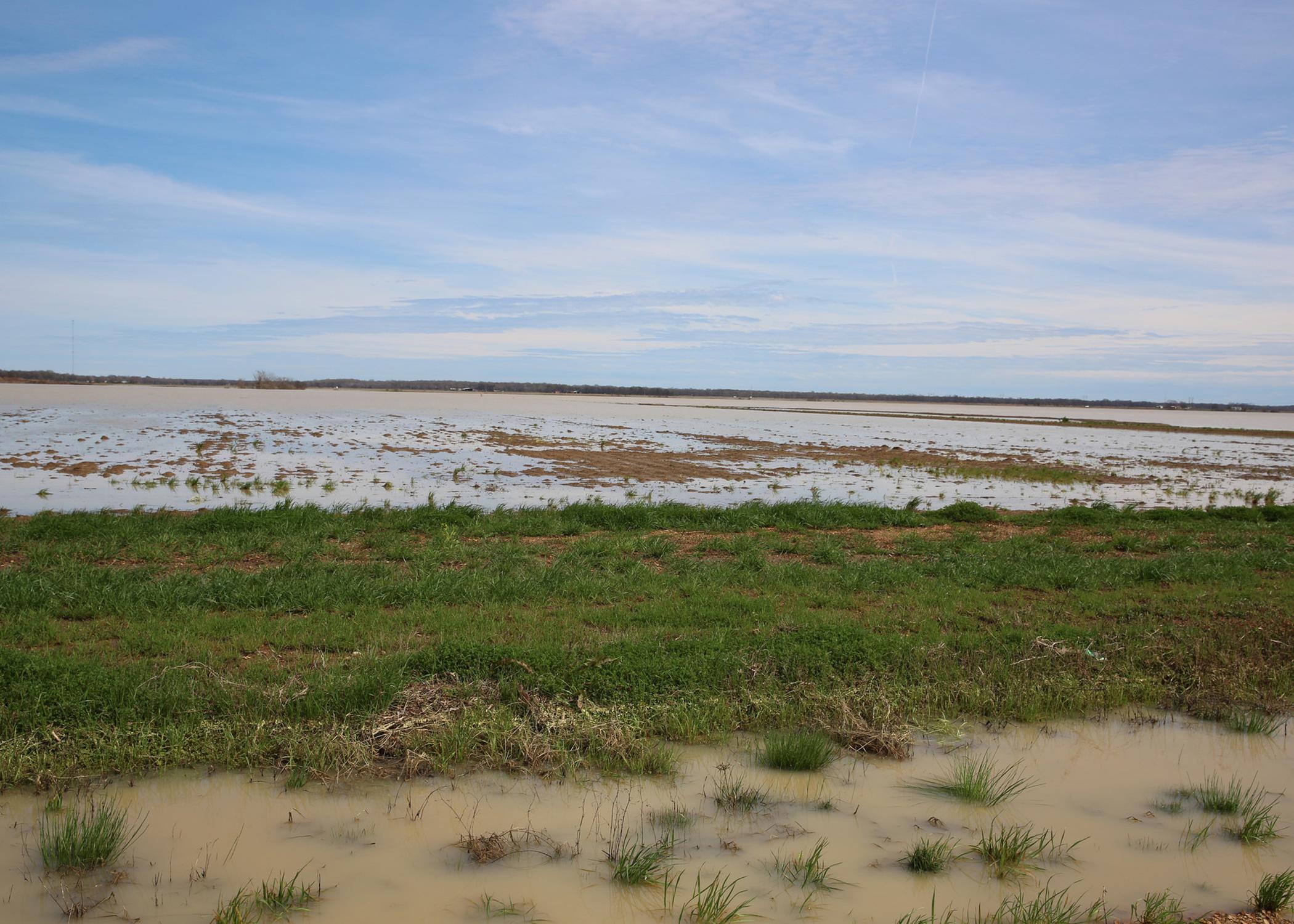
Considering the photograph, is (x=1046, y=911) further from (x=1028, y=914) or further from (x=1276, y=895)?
(x=1276, y=895)

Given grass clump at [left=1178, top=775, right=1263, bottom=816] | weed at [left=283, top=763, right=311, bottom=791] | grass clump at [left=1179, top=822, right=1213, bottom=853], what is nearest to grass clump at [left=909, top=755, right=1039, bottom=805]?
grass clump at [left=1179, top=822, right=1213, bottom=853]

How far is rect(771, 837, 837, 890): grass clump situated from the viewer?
4.57m

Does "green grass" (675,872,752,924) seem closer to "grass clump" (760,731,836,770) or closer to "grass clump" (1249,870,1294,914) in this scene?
"grass clump" (760,731,836,770)

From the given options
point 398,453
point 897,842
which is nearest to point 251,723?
point 897,842

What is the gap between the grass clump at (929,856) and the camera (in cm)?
473

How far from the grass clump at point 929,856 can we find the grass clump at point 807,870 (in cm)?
44

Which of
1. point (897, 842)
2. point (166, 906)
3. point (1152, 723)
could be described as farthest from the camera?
point (1152, 723)

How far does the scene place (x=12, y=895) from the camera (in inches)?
165

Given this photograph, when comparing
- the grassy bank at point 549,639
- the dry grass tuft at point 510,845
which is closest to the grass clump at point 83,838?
the grassy bank at point 549,639

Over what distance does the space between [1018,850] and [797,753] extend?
5.07 ft

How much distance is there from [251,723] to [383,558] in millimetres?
5397

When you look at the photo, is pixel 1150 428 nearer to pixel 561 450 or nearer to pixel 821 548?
pixel 561 450

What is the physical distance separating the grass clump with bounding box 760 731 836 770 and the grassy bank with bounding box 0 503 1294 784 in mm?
431

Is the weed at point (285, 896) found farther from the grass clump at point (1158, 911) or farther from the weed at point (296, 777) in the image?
the grass clump at point (1158, 911)
